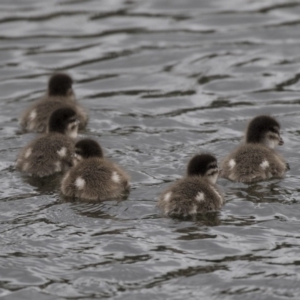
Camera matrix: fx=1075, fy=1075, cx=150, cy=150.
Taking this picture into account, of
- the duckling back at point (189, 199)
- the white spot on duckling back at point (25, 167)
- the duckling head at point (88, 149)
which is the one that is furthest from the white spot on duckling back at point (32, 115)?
the duckling back at point (189, 199)

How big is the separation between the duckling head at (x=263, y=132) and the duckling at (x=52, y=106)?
244 cm

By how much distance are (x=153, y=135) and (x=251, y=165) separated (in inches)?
75.5

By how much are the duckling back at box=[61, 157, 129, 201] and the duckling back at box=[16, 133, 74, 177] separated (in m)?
0.62

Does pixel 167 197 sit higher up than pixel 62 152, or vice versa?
pixel 62 152

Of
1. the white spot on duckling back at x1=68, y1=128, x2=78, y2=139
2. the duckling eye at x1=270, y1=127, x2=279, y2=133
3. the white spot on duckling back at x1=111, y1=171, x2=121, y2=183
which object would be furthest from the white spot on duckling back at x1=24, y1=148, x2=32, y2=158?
the duckling eye at x1=270, y1=127, x2=279, y2=133

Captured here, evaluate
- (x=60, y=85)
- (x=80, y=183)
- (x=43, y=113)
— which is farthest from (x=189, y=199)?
(x=60, y=85)

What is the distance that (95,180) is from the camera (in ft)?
34.0

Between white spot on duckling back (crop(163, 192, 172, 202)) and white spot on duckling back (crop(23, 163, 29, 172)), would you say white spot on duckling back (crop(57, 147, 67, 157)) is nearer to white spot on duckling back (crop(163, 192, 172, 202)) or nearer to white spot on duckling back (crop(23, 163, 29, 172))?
white spot on duckling back (crop(23, 163, 29, 172))

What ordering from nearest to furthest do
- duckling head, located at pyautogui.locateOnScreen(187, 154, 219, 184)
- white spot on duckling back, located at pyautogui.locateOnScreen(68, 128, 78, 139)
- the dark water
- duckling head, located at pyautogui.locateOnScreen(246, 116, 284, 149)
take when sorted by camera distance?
the dark water
duckling head, located at pyautogui.locateOnScreen(187, 154, 219, 184)
duckling head, located at pyautogui.locateOnScreen(246, 116, 284, 149)
white spot on duckling back, located at pyautogui.locateOnScreen(68, 128, 78, 139)

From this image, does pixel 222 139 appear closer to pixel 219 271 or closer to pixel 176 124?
pixel 176 124

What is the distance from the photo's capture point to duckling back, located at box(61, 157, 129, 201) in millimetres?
10328

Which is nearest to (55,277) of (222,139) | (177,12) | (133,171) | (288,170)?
(133,171)

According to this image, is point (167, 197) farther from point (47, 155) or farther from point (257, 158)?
point (47, 155)

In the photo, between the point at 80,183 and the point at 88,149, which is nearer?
the point at 80,183
